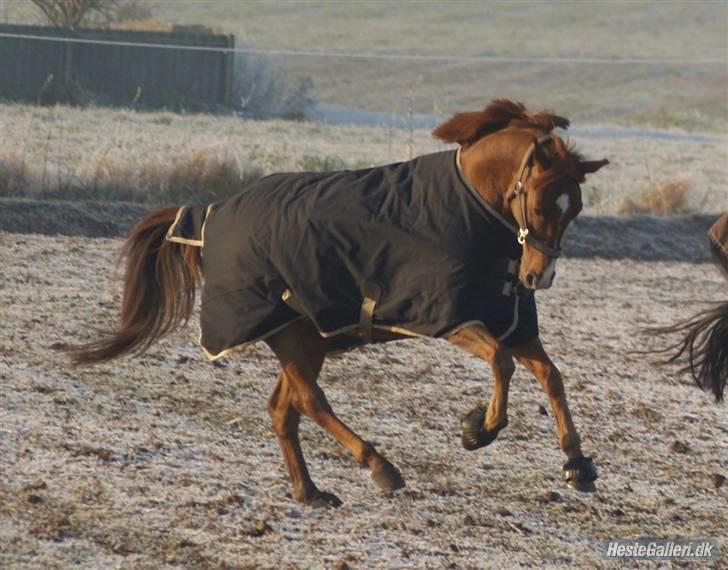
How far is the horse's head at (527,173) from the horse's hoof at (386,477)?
76 centimetres

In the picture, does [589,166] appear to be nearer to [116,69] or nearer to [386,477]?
[386,477]

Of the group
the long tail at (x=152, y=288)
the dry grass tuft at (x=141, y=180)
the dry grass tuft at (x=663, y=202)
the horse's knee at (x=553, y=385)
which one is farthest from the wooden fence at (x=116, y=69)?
the horse's knee at (x=553, y=385)

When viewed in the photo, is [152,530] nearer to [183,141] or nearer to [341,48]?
[183,141]

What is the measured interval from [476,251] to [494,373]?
39 cm

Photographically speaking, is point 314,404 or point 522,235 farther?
point 314,404

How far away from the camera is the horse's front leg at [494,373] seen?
4.85 m

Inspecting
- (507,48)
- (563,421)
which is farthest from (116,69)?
(507,48)

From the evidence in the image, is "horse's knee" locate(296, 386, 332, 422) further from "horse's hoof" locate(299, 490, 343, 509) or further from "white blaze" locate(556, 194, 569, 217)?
"white blaze" locate(556, 194, 569, 217)

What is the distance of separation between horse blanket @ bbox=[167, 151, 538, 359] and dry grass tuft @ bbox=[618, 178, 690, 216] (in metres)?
7.64

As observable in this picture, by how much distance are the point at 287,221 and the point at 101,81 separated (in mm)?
17444

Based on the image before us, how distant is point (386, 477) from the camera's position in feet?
16.5

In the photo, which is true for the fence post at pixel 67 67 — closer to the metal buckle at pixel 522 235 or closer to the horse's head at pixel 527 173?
the horse's head at pixel 527 173

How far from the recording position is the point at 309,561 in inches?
190

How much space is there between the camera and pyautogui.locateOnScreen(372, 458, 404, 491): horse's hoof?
16.5 feet
